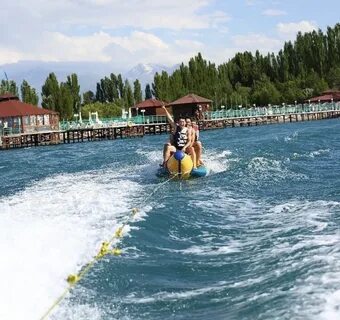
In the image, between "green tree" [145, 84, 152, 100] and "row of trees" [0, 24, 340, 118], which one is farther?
"green tree" [145, 84, 152, 100]

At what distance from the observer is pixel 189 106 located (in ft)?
183

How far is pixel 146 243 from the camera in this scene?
781 centimetres

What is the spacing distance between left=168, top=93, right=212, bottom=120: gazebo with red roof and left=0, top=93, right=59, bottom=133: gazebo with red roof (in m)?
11.2

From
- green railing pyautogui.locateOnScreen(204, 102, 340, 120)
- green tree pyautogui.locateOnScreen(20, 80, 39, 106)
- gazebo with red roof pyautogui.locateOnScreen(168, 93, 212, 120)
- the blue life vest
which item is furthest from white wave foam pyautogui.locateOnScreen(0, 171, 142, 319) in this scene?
green tree pyautogui.locateOnScreen(20, 80, 39, 106)

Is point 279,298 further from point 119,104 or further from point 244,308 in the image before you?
point 119,104

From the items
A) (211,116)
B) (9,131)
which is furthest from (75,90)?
(9,131)

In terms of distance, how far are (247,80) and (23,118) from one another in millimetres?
39475

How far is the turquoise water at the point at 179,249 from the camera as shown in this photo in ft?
17.7

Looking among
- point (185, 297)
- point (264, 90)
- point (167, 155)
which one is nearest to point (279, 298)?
point (185, 297)

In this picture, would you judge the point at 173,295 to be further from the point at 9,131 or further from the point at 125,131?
the point at 125,131

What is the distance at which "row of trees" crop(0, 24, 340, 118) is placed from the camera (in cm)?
6938

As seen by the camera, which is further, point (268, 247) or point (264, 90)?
point (264, 90)

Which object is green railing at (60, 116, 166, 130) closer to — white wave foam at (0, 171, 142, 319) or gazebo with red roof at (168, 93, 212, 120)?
gazebo with red roof at (168, 93, 212, 120)

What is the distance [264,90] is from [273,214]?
63148 millimetres
